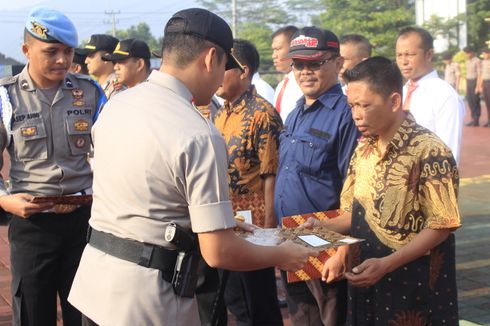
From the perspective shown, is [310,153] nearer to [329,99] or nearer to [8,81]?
[329,99]

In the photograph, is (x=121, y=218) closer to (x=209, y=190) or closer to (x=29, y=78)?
(x=209, y=190)

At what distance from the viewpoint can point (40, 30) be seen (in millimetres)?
3381

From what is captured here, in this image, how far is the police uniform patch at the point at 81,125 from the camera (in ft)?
11.5

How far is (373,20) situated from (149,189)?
3657 cm

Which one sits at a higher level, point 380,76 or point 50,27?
point 50,27

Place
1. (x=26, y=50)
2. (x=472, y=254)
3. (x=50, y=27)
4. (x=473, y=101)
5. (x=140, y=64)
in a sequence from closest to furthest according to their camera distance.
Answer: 1. (x=50, y=27)
2. (x=26, y=50)
3. (x=140, y=64)
4. (x=472, y=254)
5. (x=473, y=101)

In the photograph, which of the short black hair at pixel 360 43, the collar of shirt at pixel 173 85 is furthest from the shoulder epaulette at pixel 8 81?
the short black hair at pixel 360 43

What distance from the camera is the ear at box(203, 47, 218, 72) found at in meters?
2.29

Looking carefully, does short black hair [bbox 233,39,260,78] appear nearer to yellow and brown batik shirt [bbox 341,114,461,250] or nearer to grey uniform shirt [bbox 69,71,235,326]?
yellow and brown batik shirt [bbox 341,114,461,250]

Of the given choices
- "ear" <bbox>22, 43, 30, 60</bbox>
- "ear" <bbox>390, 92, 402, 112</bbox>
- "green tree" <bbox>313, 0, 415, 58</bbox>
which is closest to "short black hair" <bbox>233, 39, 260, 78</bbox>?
"ear" <bbox>22, 43, 30, 60</bbox>

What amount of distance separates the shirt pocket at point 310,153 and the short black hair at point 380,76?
615 millimetres

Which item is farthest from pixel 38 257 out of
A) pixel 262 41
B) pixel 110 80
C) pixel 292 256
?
pixel 262 41

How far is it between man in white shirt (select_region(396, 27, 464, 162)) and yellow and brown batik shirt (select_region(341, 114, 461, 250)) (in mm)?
1659

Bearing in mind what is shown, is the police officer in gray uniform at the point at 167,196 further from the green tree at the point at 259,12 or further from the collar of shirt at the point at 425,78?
the green tree at the point at 259,12
